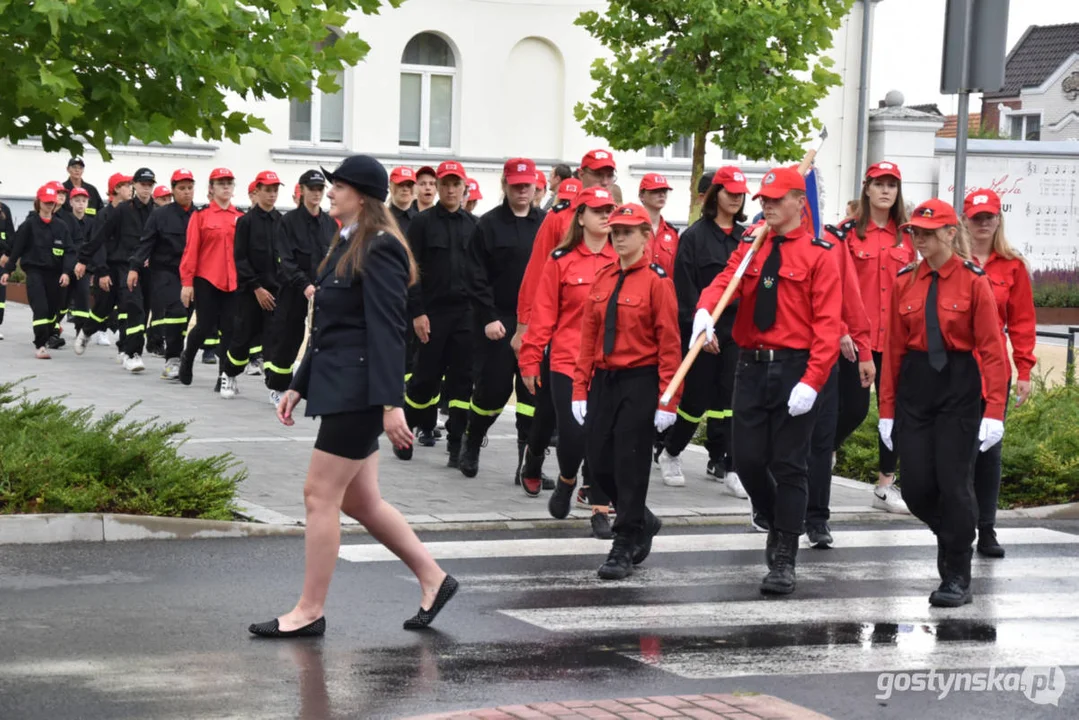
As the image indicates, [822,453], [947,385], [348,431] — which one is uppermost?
[947,385]

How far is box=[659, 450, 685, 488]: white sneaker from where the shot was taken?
12.2 meters

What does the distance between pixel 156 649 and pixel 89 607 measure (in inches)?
35.6

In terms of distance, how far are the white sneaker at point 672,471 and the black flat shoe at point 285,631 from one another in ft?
17.4

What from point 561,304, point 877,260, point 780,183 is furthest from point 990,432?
point 561,304

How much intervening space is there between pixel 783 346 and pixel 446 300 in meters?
4.23

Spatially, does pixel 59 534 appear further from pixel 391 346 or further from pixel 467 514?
pixel 391 346

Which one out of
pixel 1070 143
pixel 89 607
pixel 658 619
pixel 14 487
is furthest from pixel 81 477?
pixel 1070 143

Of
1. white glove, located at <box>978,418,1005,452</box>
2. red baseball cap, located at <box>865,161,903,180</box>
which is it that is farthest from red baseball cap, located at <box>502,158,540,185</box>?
white glove, located at <box>978,418,1005,452</box>

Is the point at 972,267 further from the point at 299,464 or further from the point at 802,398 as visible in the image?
the point at 299,464

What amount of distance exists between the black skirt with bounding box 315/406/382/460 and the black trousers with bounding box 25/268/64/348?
13.7 meters

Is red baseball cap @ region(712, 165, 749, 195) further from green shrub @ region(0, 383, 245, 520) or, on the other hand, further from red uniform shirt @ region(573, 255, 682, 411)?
green shrub @ region(0, 383, 245, 520)

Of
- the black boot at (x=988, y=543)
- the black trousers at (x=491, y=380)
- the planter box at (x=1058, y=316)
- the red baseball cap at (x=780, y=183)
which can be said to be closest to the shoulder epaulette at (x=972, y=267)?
the red baseball cap at (x=780, y=183)

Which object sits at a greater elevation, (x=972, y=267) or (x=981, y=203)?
(x=981, y=203)

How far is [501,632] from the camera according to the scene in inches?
294
